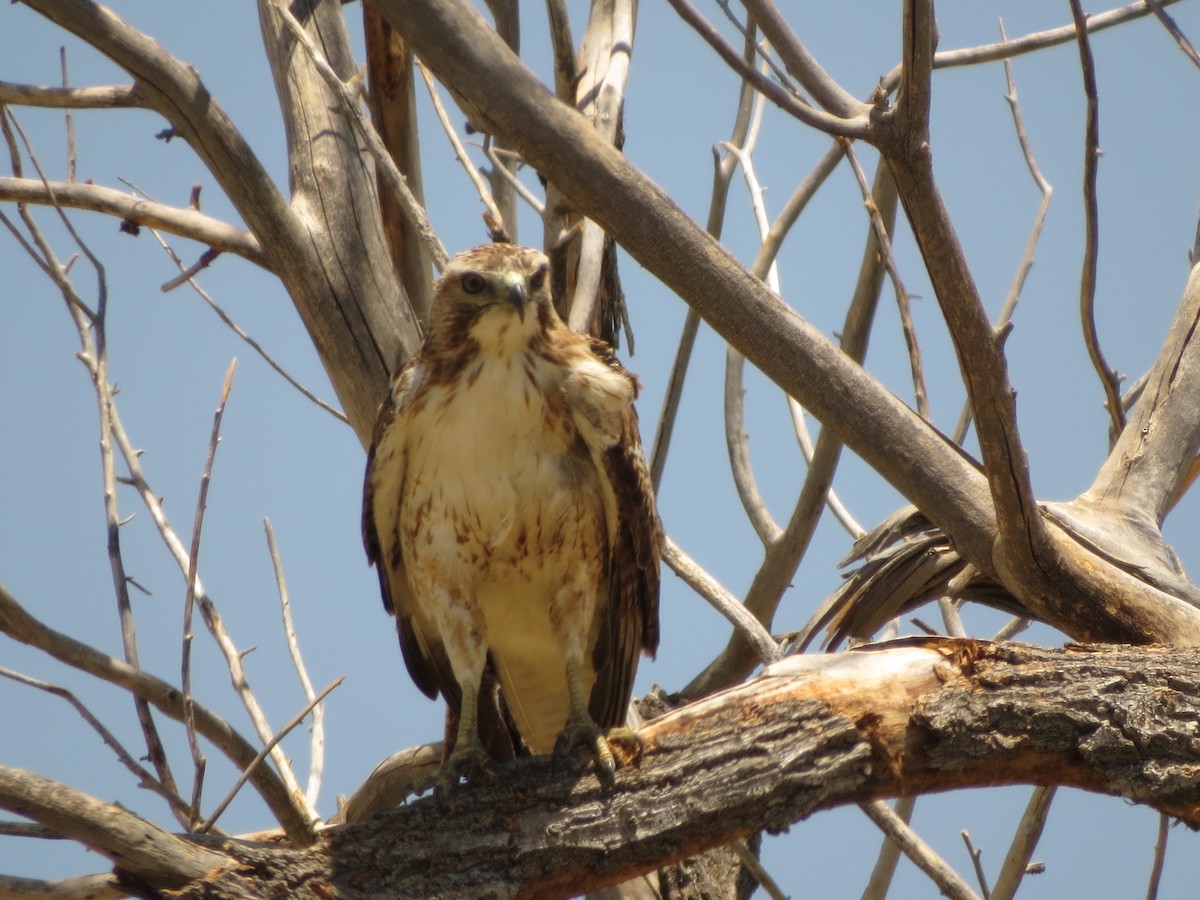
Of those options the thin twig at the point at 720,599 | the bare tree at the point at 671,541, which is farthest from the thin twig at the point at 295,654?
the thin twig at the point at 720,599

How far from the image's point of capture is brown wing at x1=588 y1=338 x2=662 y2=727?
11.6 ft

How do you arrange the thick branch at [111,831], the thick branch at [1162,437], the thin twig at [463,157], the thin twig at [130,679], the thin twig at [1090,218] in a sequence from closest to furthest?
the thick branch at [111,831] < the thin twig at [1090,218] < the thin twig at [130,679] < the thick branch at [1162,437] < the thin twig at [463,157]

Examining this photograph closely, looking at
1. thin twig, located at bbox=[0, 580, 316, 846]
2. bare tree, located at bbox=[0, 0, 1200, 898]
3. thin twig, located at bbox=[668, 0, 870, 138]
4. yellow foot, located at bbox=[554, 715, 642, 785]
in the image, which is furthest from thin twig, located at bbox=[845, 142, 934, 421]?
thin twig, located at bbox=[0, 580, 316, 846]

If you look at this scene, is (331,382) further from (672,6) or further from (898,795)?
(898,795)

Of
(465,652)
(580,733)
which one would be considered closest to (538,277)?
(465,652)

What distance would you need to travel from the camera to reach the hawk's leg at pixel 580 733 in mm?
2902

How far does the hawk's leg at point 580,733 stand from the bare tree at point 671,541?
2.2 inches

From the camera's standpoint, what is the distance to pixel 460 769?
3285 millimetres

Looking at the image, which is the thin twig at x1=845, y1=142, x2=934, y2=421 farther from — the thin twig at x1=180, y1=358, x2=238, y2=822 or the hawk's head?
the thin twig at x1=180, y1=358, x2=238, y2=822

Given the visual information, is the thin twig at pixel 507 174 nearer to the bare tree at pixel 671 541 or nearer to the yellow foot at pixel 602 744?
the bare tree at pixel 671 541

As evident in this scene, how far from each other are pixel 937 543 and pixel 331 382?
6.94 feet

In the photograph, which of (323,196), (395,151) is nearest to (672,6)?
(323,196)

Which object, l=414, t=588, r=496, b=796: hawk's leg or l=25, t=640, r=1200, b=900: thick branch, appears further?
l=414, t=588, r=496, b=796: hawk's leg

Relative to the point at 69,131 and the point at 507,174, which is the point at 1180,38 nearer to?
the point at 507,174
